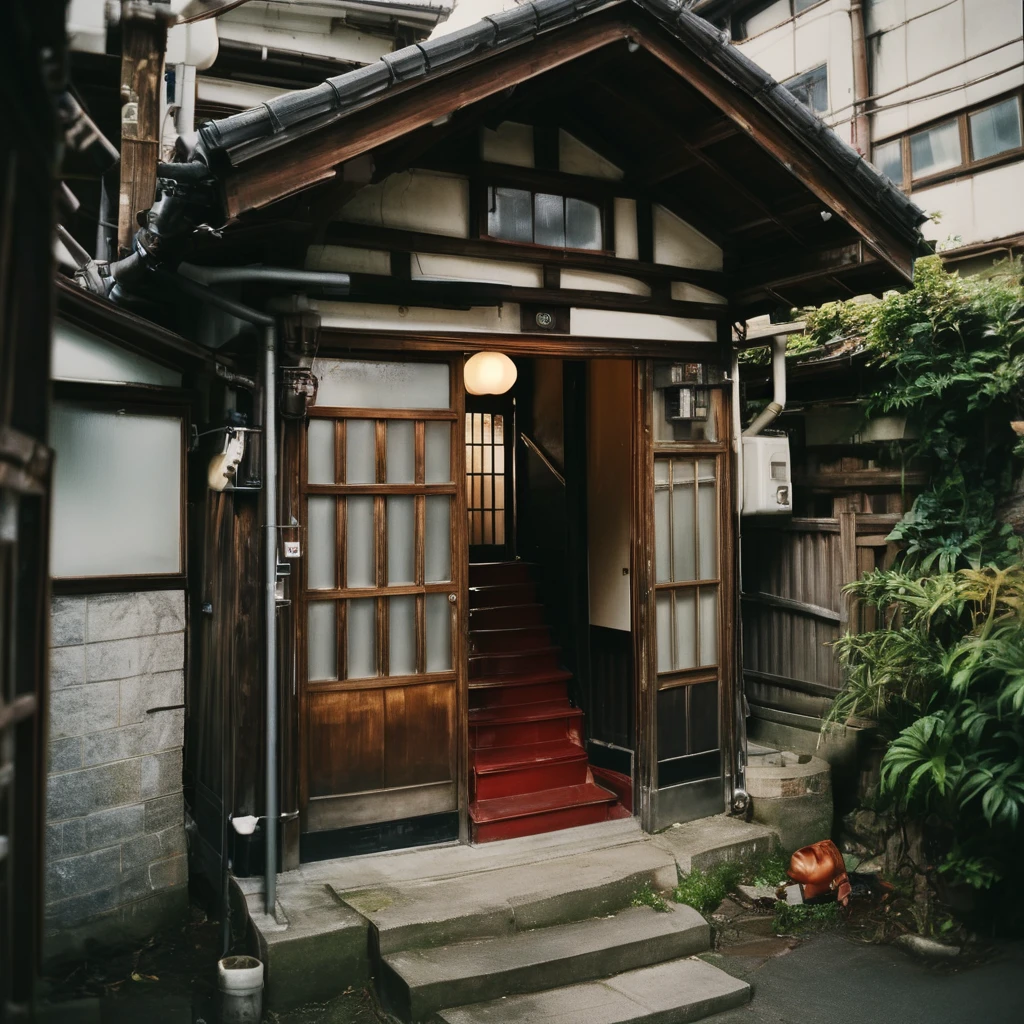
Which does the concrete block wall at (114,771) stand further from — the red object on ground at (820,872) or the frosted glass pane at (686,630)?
the red object on ground at (820,872)

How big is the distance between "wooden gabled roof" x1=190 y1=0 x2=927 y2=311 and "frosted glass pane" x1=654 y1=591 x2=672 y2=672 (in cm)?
283

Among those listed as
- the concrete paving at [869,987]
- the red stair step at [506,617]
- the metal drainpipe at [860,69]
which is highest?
the metal drainpipe at [860,69]

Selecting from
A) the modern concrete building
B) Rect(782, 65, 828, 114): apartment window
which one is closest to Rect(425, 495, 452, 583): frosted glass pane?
the modern concrete building

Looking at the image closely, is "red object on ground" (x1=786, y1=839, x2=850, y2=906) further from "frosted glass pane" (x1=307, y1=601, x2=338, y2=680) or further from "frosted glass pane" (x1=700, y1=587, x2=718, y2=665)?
"frosted glass pane" (x1=307, y1=601, x2=338, y2=680)

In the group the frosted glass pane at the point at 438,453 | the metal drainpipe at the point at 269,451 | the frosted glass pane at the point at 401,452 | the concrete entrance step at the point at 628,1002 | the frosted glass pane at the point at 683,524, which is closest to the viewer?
the concrete entrance step at the point at 628,1002

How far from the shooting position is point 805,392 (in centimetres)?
974

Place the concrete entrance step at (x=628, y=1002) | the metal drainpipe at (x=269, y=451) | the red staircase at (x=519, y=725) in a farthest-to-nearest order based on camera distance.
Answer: the red staircase at (x=519, y=725), the metal drainpipe at (x=269, y=451), the concrete entrance step at (x=628, y=1002)

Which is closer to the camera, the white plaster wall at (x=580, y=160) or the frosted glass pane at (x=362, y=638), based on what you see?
the frosted glass pane at (x=362, y=638)

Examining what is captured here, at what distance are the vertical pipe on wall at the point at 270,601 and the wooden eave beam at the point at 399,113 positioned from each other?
3.32 feet

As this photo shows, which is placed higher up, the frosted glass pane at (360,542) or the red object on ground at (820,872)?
the frosted glass pane at (360,542)

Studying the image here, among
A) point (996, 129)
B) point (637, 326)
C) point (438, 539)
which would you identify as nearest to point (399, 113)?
point (637, 326)

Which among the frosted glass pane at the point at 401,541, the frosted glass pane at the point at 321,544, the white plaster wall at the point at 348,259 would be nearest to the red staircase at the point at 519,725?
the frosted glass pane at the point at 401,541

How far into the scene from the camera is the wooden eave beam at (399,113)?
5590 mm

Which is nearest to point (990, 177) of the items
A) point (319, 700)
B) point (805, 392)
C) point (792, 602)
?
point (805, 392)
